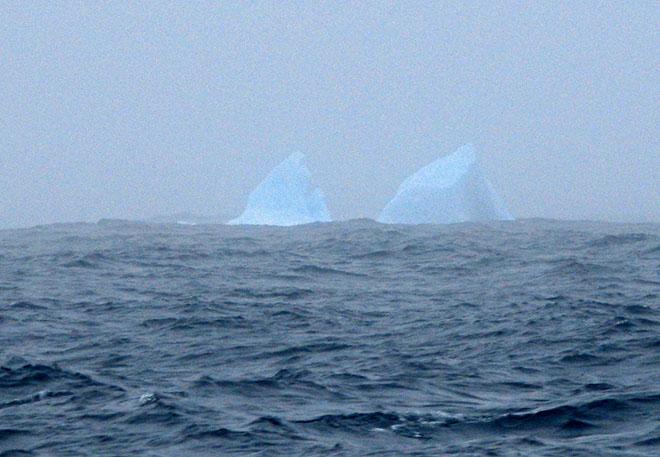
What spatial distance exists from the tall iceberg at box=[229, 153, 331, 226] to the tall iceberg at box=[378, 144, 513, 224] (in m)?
2.65

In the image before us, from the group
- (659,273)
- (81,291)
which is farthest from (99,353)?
(659,273)

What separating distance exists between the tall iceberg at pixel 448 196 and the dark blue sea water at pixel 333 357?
10696 mm

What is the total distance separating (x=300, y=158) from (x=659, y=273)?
17.4 m

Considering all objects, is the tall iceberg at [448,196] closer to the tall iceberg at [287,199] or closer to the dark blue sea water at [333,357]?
the tall iceberg at [287,199]

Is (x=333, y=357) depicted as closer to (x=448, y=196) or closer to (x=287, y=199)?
(x=448, y=196)

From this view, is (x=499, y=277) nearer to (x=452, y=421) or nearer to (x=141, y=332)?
(x=141, y=332)

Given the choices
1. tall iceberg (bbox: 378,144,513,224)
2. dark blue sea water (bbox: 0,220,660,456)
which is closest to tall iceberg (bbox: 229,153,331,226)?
tall iceberg (bbox: 378,144,513,224)

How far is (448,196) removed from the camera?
104 feet

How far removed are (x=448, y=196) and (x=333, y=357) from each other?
21434mm

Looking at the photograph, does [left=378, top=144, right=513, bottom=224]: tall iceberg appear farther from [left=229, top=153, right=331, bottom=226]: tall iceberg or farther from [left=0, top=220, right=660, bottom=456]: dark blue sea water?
[left=0, top=220, right=660, bottom=456]: dark blue sea water

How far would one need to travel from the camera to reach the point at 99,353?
35.8 ft

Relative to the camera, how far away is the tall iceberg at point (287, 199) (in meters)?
33.3

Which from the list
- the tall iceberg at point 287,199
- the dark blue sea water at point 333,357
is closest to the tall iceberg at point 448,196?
the tall iceberg at point 287,199

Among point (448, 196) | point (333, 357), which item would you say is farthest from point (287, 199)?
point (333, 357)
